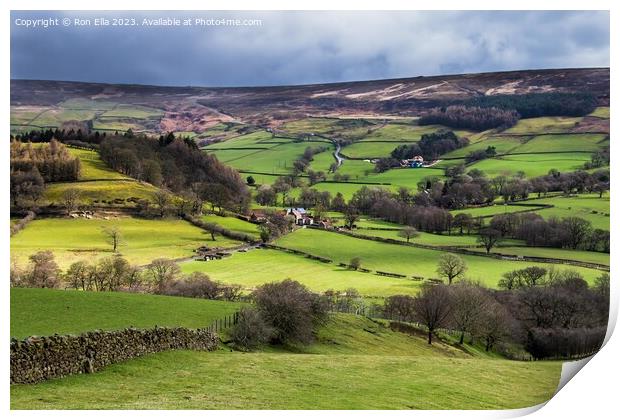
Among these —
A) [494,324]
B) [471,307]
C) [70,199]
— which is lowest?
[494,324]

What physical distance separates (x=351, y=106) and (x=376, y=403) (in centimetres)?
1454

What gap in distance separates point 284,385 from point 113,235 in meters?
12.5

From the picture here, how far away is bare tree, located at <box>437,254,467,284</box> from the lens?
80.7 ft

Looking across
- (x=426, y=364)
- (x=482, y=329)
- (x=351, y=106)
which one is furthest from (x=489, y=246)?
(x=426, y=364)

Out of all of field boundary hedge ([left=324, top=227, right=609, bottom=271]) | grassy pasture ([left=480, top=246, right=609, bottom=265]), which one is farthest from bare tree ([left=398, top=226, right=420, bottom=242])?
grassy pasture ([left=480, top=246, right=609, bottom=265])

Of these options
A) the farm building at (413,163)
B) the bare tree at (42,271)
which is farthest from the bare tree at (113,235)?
the farm building at (413,163)

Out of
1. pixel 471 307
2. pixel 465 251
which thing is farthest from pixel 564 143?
pixel 471 307

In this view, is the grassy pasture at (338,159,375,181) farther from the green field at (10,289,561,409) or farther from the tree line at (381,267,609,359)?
the green field at (10,289,561,409)

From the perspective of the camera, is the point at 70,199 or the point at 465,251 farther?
the point at 465,251

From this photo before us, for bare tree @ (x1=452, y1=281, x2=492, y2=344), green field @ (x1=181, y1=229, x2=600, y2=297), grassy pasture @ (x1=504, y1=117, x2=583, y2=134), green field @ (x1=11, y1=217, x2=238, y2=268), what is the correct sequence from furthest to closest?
bare tree @ (x1=452, y1=281, x2=492, y2=344), grassy pasture @ (x1=504, y1=117, x2=583, y2=134), green field @ (x1=181, y1=229, x2=600, y2=297), green field @ (x1=11, y1=217, x2=238, y2=268)

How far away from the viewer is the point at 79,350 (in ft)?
38.9

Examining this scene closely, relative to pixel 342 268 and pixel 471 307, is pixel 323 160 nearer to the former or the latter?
pixel 342 268

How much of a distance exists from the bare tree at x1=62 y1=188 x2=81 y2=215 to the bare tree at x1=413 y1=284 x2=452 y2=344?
14216 mm

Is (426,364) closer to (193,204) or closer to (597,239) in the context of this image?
(597,239)
